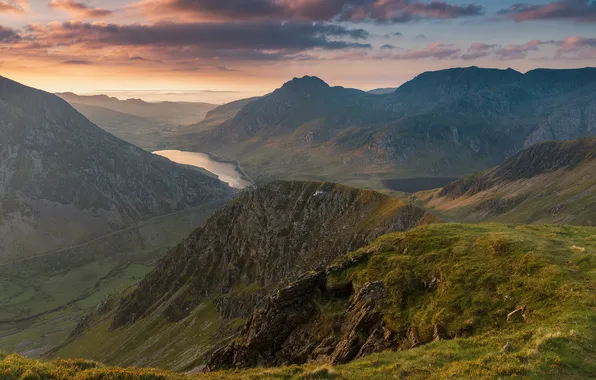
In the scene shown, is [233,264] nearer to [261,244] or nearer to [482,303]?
[261,244]

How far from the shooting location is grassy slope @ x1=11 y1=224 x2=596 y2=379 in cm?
2500

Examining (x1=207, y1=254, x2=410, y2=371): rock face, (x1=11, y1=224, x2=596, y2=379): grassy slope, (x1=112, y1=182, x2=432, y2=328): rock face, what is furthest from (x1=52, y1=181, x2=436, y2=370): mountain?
(x1=11, y1=224, x2=596, y2=379): grassy slope

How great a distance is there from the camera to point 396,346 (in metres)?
37.1

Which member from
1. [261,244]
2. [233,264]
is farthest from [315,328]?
[233,264]

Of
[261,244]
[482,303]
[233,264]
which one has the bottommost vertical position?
[233,264]

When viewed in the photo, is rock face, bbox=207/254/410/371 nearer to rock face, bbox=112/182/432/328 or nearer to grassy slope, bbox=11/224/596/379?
grassy slope, bbox=11/224/596/379

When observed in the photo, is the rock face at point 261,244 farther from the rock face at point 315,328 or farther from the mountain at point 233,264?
the rock face at point 315,328

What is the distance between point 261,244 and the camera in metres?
140

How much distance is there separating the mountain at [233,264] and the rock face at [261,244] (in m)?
0.37

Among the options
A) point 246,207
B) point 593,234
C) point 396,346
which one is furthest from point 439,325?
point 246,207

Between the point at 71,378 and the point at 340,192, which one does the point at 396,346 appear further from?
the point at 340,192

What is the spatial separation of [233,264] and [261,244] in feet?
41.5

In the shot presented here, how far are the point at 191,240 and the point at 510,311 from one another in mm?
146932

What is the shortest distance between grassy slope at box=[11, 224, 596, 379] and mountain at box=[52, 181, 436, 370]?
55.6 metres
